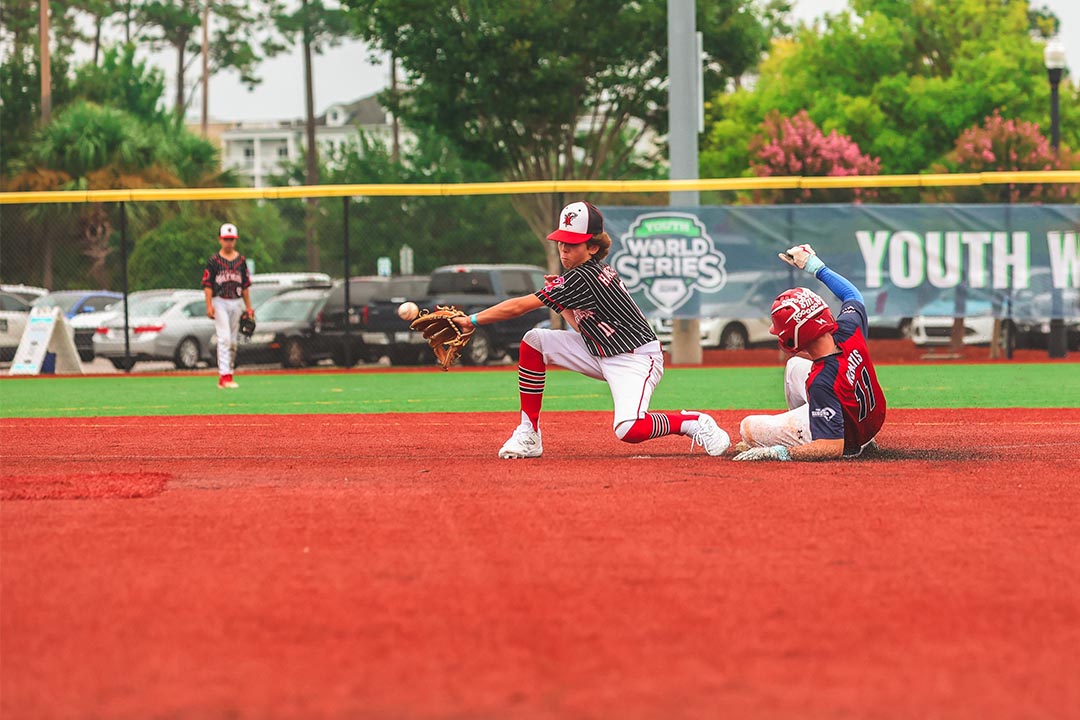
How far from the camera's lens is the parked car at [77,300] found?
25562 mm

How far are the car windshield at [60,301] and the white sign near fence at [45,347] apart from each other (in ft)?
14.6

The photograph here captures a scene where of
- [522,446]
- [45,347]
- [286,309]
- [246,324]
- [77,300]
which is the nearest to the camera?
[522,446]

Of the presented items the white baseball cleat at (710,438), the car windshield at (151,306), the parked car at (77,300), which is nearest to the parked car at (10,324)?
the parked car at (77,300)

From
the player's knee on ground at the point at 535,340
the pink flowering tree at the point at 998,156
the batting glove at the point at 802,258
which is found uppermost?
the pink flowering tree at the point at 998,156

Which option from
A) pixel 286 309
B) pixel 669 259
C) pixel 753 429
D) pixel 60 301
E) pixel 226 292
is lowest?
pixel 753 429

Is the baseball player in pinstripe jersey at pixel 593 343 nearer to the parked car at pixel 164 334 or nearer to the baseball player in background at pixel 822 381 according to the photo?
the baseball player in background at pixel 822 381

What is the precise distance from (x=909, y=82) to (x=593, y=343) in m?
34.8

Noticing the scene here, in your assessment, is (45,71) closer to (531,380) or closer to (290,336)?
(290,336)

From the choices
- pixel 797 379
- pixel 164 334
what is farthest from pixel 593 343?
pixel 164 334

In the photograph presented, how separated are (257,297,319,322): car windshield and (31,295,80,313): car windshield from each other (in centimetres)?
410

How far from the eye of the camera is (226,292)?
16.5 meters

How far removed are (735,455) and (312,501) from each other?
2883 millimetres

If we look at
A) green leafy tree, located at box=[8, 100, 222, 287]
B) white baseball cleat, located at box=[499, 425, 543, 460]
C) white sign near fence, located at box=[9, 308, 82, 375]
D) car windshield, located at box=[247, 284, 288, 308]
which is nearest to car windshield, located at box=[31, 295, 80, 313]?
car windshield, located at box=[247, 284, 288, 308]

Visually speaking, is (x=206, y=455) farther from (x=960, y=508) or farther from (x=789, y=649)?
(x=789, y=649)
